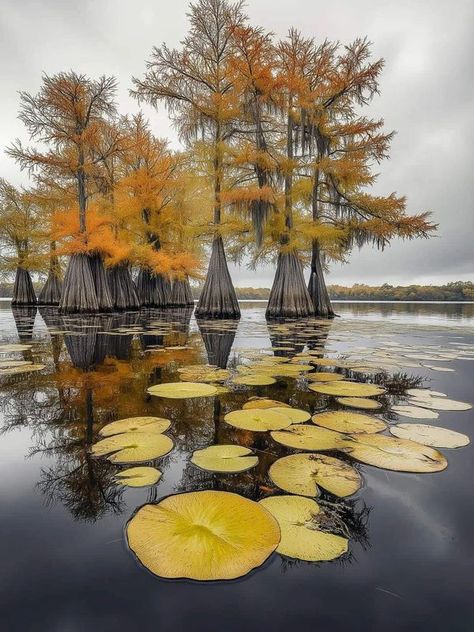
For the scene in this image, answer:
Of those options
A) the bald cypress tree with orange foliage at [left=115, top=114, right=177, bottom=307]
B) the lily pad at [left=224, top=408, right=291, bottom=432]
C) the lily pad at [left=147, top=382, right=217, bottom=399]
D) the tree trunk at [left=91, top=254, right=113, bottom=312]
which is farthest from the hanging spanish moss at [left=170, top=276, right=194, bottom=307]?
the lily pad at [left=224, top=408, right=291, bottom=432]

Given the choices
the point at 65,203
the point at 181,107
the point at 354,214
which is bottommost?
the point at 354,214

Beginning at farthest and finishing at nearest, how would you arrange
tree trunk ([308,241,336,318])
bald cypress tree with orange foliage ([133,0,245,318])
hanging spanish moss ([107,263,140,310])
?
hanging spanish moss ([107,263,140,310])
tree trunk ([308,241,336,318])
bald cypress tree with orange foliage ([133,0,245,318])

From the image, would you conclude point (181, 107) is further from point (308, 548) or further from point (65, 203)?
point (308, 548)

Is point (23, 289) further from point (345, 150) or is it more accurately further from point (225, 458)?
point (225, 458)

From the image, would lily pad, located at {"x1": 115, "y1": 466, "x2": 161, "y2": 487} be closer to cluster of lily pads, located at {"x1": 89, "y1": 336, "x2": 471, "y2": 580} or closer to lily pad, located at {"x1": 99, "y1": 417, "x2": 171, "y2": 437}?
cluster of lily pads, located at {"x1": 89, "y1": 336, "x2": 471, "y2": 580}

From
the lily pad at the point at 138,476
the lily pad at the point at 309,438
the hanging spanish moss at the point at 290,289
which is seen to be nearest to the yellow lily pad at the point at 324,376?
Answer: the lily pad at the point at 309,438

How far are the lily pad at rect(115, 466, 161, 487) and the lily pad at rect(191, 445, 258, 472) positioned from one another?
0.16 metres

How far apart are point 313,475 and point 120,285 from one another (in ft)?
54.2

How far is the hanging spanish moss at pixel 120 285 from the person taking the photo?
643 inches

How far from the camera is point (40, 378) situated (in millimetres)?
2811

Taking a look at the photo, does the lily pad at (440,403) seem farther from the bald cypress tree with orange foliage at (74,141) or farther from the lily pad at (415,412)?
the bald cypress tree with orange foliage at (74,141)

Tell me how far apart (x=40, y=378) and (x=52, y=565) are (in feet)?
7.62

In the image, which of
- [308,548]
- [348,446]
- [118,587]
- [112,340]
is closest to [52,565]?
[118,587]

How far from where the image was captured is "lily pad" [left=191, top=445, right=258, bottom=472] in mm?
1292
